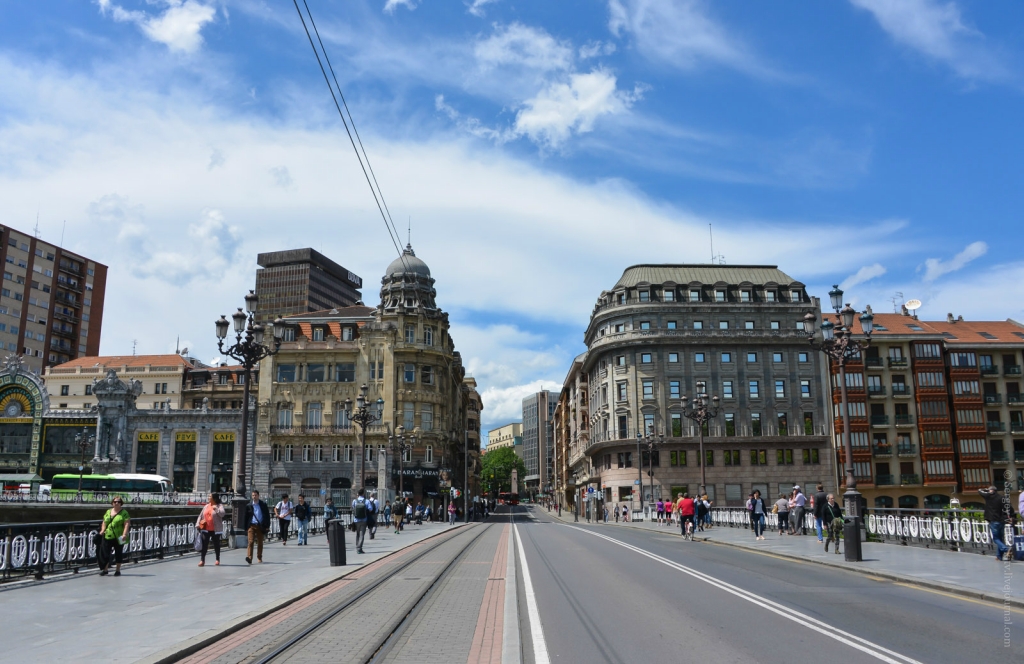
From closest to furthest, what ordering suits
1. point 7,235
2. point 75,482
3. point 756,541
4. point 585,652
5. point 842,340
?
point 585,652
point 842,340
point 756,541
point 75,482
point 7,235

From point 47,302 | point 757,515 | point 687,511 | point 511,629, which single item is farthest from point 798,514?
point 47,302

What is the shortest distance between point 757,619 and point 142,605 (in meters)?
8.70

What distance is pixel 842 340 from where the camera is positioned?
74.6 feet

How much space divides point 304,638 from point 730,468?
64109 mm

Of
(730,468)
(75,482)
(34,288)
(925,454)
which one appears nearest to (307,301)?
(34,288)

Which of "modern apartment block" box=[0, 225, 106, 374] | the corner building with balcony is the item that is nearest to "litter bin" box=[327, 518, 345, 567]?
the corner building with balcony

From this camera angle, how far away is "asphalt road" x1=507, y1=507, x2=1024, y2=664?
8.02m

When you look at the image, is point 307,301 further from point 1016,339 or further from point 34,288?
point 1016,339

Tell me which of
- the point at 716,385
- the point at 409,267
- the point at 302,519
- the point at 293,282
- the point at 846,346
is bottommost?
the point at 302,519

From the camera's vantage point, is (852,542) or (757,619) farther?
(852,542)

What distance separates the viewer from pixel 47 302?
319ft

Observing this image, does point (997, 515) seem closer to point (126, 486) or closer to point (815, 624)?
point (815, 624)

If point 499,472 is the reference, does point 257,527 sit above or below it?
below

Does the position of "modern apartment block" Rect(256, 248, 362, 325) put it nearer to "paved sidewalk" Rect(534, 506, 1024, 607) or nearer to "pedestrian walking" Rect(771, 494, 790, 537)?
"pedestrian walking" Rect(771, 494, 790, 537)
